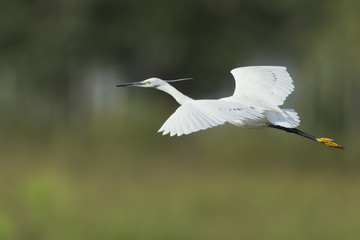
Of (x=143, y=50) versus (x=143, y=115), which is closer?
(x=143, y=115)

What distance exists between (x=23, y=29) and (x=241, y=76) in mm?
13325

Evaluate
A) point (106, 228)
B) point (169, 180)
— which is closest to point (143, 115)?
point (169, 180)

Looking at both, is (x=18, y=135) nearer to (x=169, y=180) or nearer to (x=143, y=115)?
(x=143, y=115)

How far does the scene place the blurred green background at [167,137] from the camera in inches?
268

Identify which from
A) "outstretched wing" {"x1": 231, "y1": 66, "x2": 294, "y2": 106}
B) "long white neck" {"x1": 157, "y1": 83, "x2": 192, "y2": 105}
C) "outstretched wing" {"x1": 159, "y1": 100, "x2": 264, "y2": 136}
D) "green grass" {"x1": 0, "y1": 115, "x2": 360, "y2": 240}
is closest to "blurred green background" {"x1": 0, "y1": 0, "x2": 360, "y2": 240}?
"green grass" {"x1": 0, "y1": 115, "x2": 360, "y2": 240}

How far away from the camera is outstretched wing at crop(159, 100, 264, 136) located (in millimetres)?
3955

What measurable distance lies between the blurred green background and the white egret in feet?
4.89

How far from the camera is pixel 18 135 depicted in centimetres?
1123

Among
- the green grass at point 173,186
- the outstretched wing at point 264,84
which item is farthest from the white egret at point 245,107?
the green grass at point 173,186

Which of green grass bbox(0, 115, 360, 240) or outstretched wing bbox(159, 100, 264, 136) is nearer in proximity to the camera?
outstretched wing bbox(159, 100, 264, 136)

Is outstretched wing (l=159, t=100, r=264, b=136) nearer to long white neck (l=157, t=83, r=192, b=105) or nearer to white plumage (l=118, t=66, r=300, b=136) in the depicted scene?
white plumage (l=118, t=66, r=300, b=136)

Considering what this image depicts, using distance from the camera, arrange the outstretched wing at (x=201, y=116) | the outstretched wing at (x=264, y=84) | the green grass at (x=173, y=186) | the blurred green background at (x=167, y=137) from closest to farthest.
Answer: the outstretched wing at (x=201, y=116) → the outstretched wing at (x=264, y=84) → the green grass at (x=173, y=186) → the blurred green background at (x=167, y=137)

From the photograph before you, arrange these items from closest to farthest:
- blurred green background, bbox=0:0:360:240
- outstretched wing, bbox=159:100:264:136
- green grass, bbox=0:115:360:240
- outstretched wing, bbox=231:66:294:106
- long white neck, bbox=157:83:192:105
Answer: outstretched wing, bbox=159:100:264:136 → long white neck, bbox=157:83:192:105 → outstretched wing, bbox=231:66:294:106 → green grass, bbox=0:115:360:240 → blurred green background, bbox=0:0:360:240

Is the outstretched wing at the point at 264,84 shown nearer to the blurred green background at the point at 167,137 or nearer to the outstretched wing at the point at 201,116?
the outstretched wing at the point at 201,116
